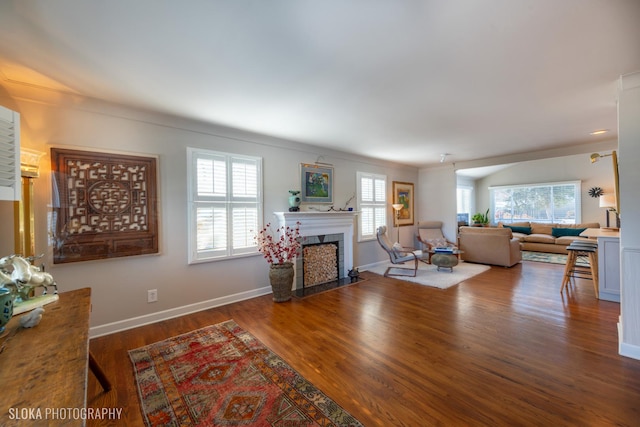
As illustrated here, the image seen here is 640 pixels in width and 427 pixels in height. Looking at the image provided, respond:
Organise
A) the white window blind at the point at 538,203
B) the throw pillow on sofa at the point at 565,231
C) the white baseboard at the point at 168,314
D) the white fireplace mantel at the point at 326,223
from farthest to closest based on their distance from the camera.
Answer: the white window blind at the point at 538,203 → the throw pillow on sofa at the point at 565,231 → the white fireplace mantel at the point at 326,223 → the white baseboard at the point at 168,314

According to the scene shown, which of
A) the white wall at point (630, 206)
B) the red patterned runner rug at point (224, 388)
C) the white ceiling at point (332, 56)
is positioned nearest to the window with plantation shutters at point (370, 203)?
the white ceiling at point (332, 56)

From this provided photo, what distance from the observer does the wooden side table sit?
0.78 m

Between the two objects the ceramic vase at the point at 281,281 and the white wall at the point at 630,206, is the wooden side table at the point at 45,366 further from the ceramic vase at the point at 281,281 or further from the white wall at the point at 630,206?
the white wall at the point at 630,206

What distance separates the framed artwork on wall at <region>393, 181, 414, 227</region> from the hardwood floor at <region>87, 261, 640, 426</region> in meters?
2.79

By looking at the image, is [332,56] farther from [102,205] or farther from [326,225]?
[326,225]

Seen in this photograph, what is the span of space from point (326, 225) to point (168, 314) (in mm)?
2610

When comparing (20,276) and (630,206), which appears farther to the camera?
(630,206)

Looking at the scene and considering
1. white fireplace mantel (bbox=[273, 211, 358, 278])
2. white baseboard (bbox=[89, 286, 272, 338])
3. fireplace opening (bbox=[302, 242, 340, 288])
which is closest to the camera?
white baseboard (bbox=[89, 286, 272, 338])

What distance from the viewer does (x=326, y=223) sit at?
14.9 ft

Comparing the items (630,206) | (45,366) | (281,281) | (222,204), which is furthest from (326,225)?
(45,366)

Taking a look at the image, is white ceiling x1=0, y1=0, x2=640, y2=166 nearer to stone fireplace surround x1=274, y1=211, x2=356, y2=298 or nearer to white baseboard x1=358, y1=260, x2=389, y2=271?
stone fireplace surround x1=274, y1=211, x2=356, y2=298

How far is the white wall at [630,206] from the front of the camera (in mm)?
2158

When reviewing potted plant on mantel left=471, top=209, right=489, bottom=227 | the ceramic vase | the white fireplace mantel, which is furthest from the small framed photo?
potted plant on mantel left=471, top=209, right=489, bottom=227

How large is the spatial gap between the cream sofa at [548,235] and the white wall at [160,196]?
761cm
